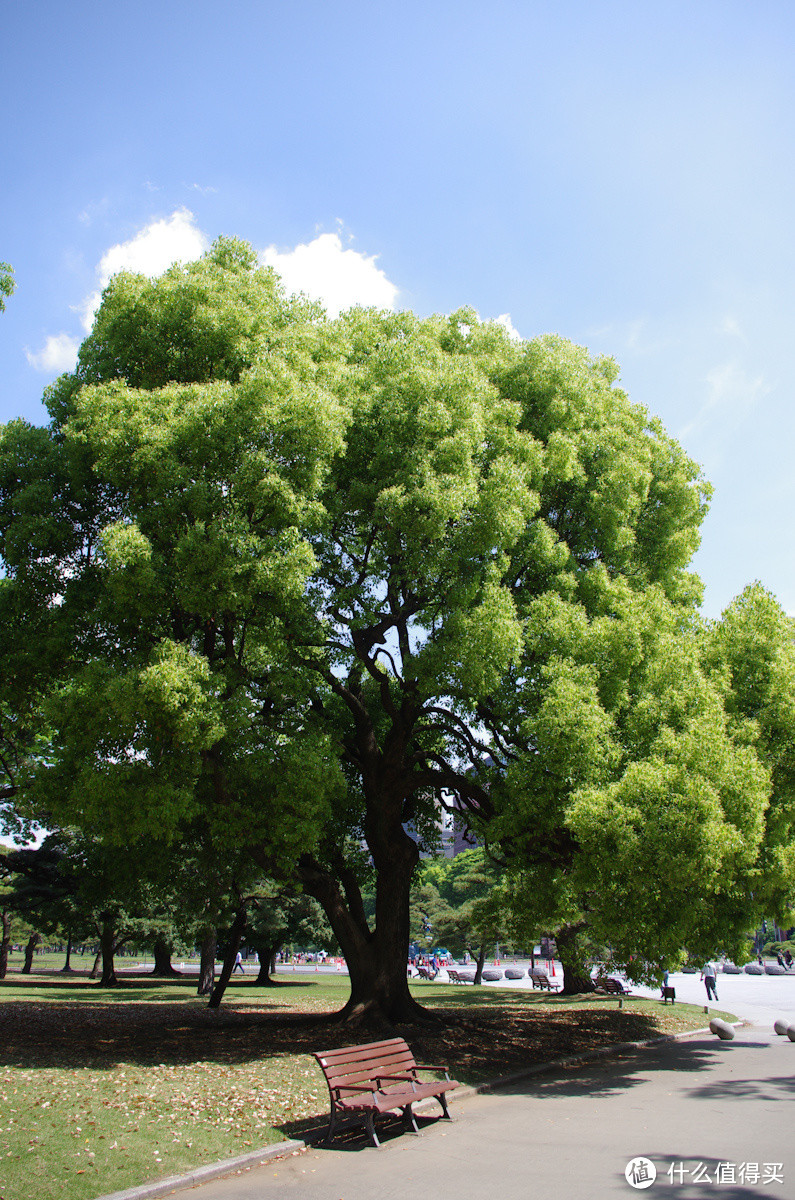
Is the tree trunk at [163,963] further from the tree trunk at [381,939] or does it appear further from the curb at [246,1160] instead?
the curb at [246,1160]

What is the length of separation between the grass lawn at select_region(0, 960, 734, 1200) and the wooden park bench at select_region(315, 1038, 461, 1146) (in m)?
0.60

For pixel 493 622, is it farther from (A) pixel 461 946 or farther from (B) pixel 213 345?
(A) pixel 461 946

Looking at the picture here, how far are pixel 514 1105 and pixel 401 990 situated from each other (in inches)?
207

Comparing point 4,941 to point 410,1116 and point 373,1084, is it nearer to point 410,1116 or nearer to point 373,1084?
point 373,1084

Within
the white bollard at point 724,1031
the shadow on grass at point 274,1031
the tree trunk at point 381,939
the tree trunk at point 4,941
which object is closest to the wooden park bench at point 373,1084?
the shadow on grass at point 274,1031

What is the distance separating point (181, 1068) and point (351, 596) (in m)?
7.37

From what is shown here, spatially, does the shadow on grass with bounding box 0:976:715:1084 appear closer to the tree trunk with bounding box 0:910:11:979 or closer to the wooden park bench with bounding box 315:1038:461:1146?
the wooden park bench with bounding box 315:1038:461:1146

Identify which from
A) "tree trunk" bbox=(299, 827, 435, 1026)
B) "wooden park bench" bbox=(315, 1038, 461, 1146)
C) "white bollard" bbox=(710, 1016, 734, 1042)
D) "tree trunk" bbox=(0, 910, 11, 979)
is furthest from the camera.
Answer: "tree trunk" bbox=(0, 910, 11, 979)

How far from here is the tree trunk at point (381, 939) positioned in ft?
44.8

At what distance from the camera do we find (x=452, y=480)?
11672mm

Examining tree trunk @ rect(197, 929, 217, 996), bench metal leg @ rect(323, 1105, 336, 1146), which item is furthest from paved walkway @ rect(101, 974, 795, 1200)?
tree trunk @ rect(197, 929, 217, 996)

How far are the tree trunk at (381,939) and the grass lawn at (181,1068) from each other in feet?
2.09

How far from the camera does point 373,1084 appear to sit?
816 centimetres

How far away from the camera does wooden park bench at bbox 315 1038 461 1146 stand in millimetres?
7377
